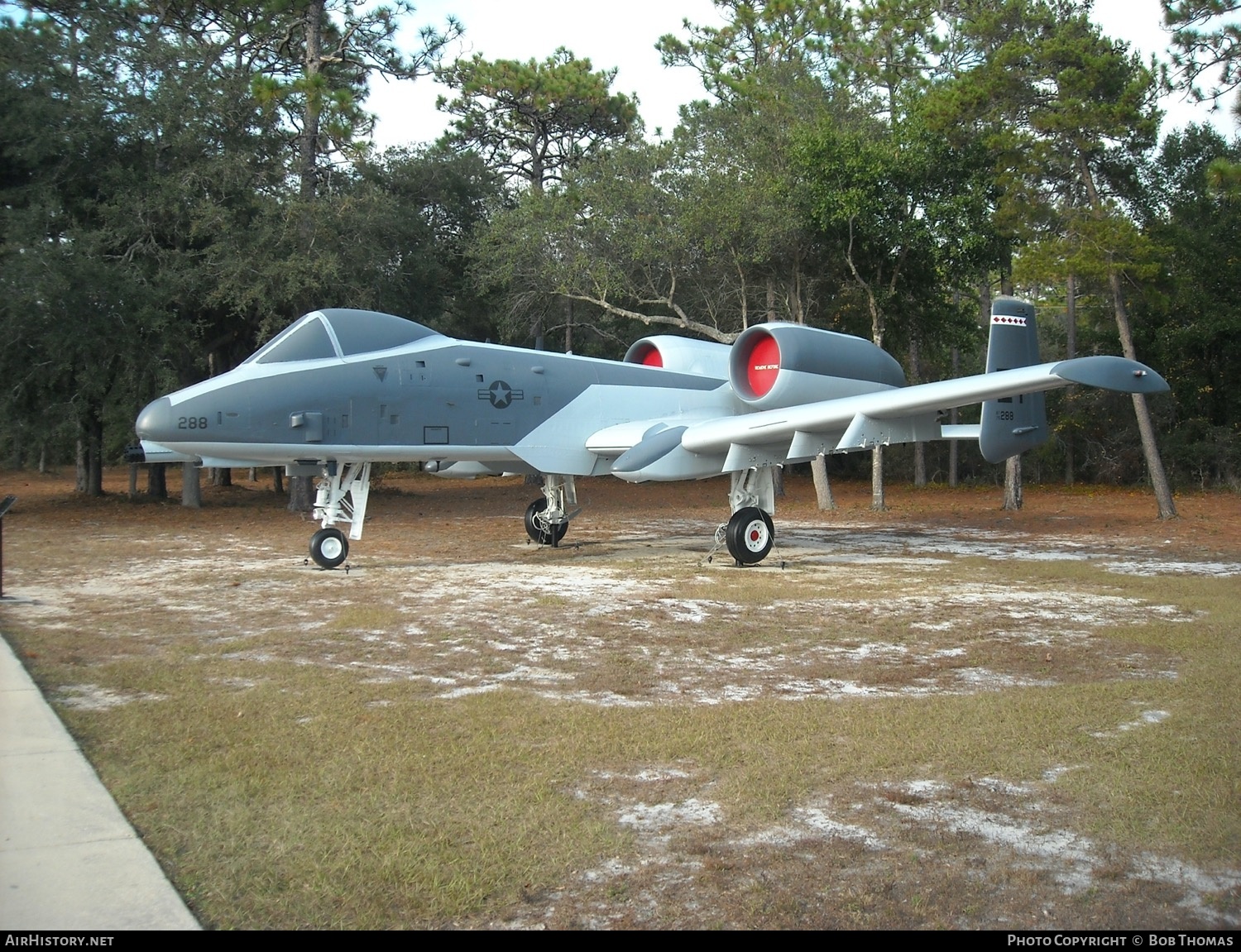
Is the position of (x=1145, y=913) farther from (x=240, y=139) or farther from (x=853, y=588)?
(x=240, y=139)

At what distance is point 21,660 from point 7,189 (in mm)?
15344

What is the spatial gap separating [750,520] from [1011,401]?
3822 millimetres

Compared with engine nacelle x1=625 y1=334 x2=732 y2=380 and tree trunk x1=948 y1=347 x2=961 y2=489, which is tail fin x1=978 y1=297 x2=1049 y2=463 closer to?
engine nacelle x1=625 y1=334 x2=732 y2=380

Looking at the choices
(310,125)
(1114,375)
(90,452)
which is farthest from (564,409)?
(90,452)

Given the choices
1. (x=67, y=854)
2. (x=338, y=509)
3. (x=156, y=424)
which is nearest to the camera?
(x=67, y=854)

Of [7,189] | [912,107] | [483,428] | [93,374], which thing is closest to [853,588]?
[483,428]

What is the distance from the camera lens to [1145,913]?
323 cm

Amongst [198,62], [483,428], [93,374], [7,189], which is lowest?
[483,428]

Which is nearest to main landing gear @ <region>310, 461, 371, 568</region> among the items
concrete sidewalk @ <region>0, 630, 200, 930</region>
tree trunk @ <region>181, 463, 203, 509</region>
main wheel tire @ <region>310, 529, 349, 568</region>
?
main wheel tire @ <region>310, 529, 349, 568</region>

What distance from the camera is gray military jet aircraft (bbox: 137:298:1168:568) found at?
10.7 metres

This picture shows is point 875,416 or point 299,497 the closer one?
point 875,416

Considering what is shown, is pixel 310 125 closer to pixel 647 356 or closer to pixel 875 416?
pixel 647 356

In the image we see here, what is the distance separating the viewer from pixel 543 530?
1440 cm

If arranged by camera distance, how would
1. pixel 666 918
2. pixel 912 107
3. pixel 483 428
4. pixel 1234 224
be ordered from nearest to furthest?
pixel 666 918, pixel 483 428, pixel 912 107, pixel 1234 224
